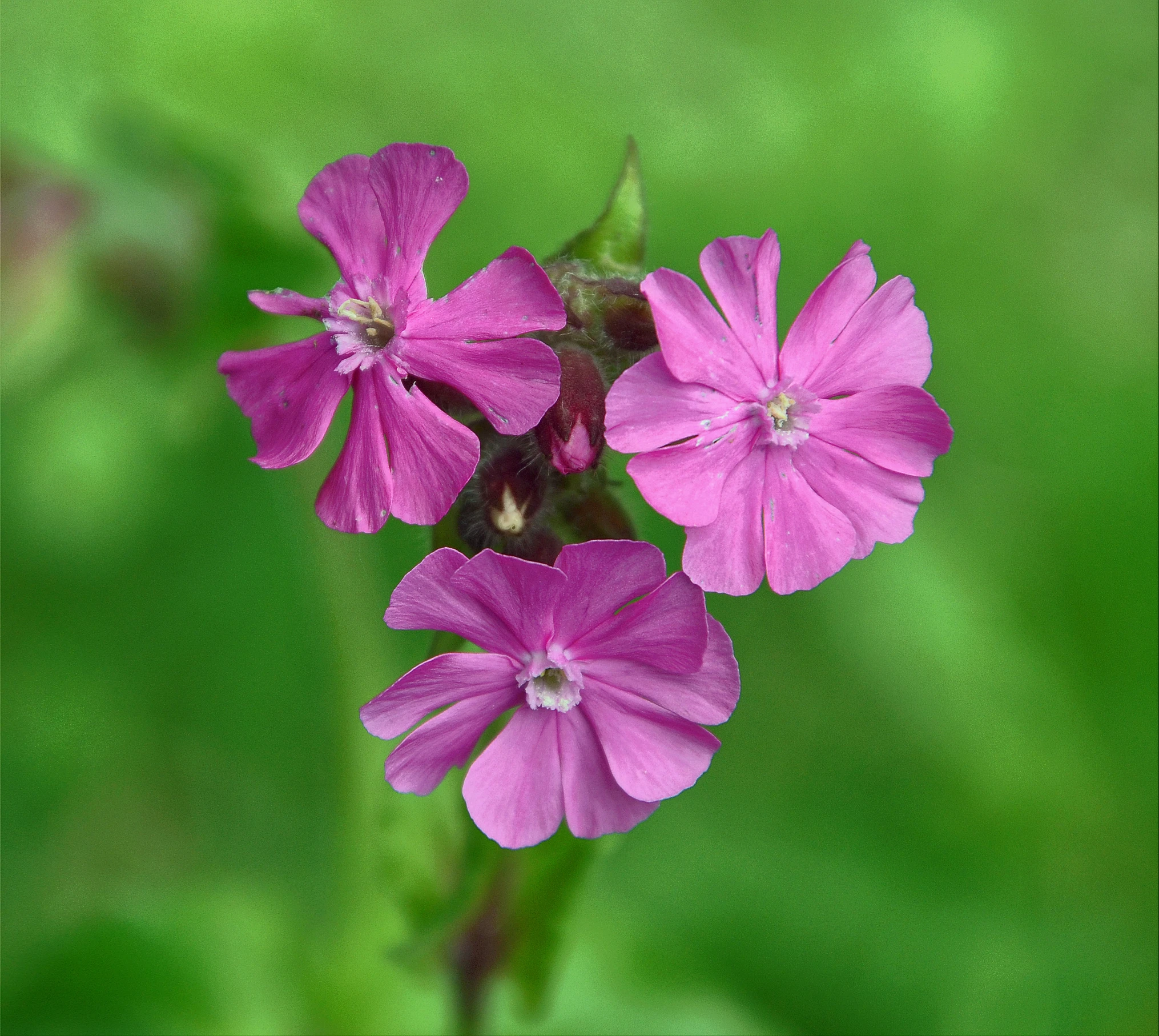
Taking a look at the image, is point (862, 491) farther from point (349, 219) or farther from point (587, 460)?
point (349, 219)

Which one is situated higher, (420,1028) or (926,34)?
(926,34)

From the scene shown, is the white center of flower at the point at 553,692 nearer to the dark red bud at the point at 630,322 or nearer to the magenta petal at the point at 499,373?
the magenta petal at the point at 499,373

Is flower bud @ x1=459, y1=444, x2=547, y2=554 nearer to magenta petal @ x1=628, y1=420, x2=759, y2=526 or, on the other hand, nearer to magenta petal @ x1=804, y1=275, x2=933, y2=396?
magenta petal @ x1=628, y1=420, x2=759, y2=526

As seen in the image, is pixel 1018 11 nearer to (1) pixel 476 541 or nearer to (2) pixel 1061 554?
(2) pixel 1061 554

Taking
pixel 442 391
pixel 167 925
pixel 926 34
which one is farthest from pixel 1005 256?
pixel 167 925

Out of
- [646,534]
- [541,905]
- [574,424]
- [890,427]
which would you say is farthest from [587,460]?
[646,534]

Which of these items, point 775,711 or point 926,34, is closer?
point 775,711
